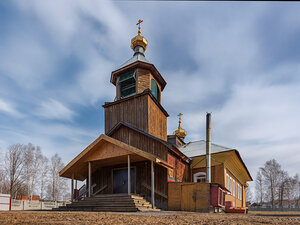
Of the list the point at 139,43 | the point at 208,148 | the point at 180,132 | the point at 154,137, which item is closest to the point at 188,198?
the point at 154,137

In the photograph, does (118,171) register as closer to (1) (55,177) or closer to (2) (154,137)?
(2) (154,137)

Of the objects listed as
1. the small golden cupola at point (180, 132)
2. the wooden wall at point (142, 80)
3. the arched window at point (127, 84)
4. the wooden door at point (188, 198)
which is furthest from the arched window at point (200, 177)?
the small golden cupola at point (180, 132)

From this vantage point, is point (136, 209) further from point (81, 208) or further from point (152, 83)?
point (152, 83)

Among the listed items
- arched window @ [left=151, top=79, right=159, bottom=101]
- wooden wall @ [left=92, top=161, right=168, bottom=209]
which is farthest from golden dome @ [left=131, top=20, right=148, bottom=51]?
wooden wall @ [left=92, top=161, right=168, bottom=209]

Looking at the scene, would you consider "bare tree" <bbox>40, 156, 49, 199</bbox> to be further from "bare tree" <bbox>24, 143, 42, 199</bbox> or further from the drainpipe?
the drainpipe

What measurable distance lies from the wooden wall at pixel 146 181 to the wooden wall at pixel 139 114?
2.79m

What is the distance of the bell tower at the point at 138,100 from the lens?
1683 cm

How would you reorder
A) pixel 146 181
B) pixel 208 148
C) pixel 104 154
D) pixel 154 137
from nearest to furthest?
pixel 104 154
pixel 146 181
pixel 154 137
pixel 208 148

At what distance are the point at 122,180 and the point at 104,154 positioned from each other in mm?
2760

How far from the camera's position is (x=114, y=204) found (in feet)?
35.8

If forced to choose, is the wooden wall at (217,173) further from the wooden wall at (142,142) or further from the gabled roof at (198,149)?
the wooden wall at (142,142)

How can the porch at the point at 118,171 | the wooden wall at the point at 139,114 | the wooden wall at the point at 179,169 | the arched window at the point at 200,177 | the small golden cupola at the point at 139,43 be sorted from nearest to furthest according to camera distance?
the porch at the point at 118,171 → the wooden wall at the point at 179,169 → the wooden wall at the point at 139,114 → the arched window at the point at 200,177 → the small golden cupola at the point at 139,43

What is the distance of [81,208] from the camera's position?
11773 mm

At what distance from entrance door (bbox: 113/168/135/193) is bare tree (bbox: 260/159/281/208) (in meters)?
39.9
